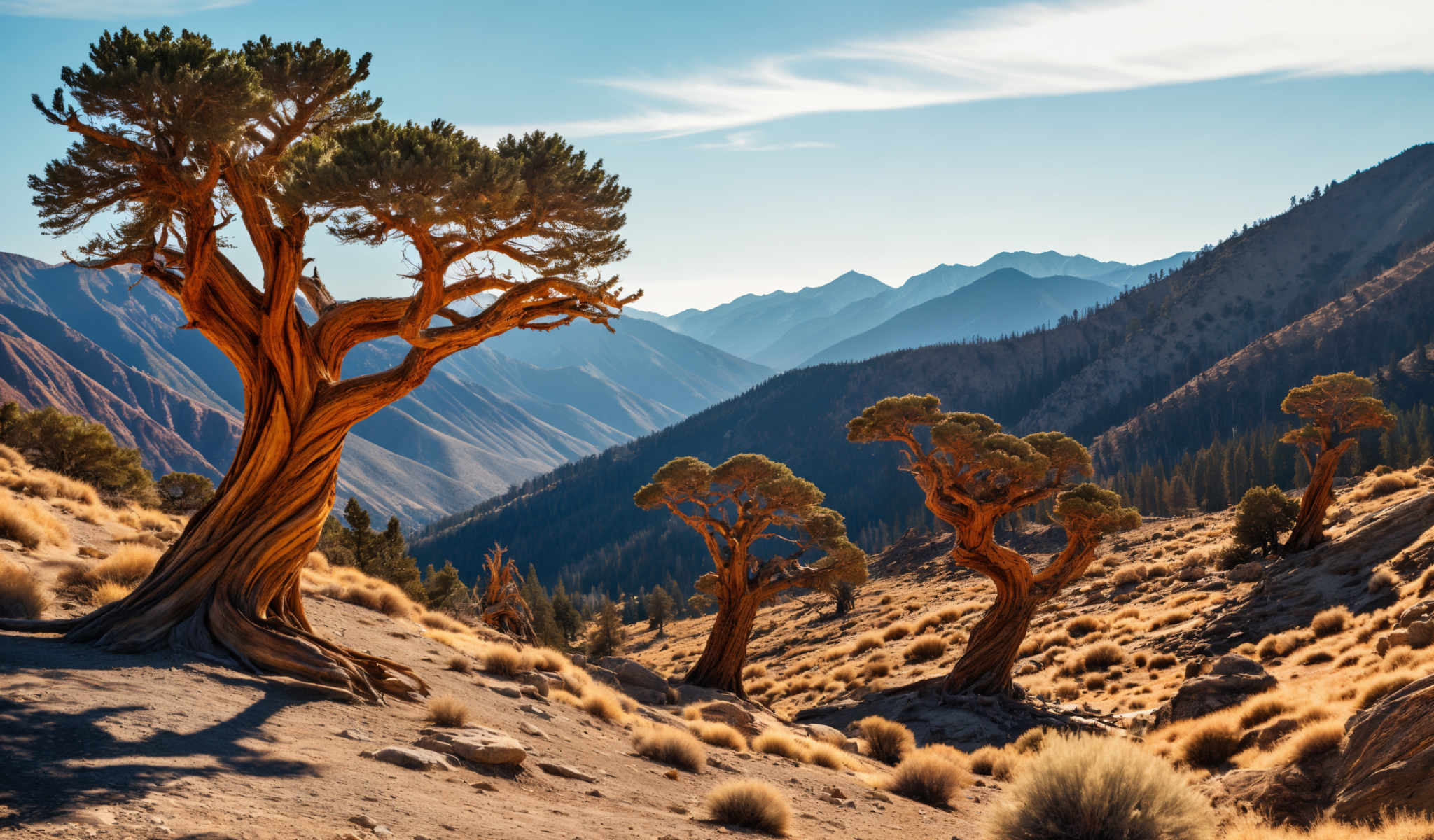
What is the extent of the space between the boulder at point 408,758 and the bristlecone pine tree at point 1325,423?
3320cm

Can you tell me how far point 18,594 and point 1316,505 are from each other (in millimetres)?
38904

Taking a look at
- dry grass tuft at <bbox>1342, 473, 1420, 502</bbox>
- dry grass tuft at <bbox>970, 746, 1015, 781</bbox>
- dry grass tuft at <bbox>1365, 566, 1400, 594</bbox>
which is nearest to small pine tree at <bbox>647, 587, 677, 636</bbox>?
dry grass tuft at <bbox>1342, 473, 1420, 502</bbox>

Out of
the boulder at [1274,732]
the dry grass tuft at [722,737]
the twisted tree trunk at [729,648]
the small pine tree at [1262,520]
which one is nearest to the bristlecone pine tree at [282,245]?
the dry grass tuft at [722,737]

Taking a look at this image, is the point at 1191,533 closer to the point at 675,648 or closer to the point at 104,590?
the point at 675,648

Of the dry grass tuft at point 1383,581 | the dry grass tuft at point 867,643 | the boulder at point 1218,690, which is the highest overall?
the boulder at point 1218,690

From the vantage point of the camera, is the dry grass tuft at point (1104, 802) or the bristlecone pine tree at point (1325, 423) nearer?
the dry grass tuft at point (1104, 802)

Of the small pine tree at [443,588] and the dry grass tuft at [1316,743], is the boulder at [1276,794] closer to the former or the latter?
the dry grass tuft at [1316,743]

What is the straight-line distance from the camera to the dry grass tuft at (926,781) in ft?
48.5

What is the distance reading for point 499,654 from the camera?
16.9 m

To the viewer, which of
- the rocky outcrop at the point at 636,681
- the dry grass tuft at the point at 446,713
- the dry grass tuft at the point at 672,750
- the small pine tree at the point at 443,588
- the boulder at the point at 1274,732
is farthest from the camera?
the small pine tree at the point at 443,588

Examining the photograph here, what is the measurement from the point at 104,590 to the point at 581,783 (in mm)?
7922

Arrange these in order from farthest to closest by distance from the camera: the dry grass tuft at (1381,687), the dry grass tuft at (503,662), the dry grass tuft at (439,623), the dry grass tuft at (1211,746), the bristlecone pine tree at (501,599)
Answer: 1. the bristlecone pine tree at (501,599)
2. the dry grass tuft at (439,623)
3. the dry grass tuft at (503,662)
4. the dry grass tuft at (1211,746)
5. the dry grass tuft at (1381,687)

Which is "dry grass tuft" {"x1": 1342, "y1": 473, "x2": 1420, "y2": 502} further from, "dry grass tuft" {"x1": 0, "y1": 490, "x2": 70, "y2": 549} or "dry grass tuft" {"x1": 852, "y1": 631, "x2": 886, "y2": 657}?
"dry grass tuft" {"x1": 0, "y1": 490, "x2": 70, "y2": 549}

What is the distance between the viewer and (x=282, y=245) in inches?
470
